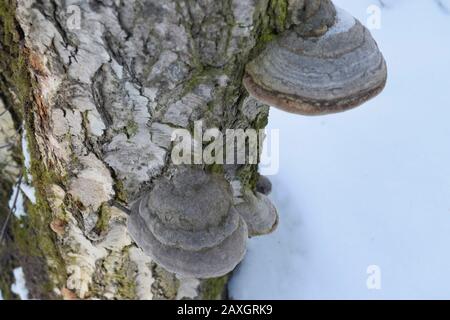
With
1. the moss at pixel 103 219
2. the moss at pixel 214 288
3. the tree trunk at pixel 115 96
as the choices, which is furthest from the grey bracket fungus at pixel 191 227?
the moss at pixel 214 288

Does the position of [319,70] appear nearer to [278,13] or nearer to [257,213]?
[278,13]

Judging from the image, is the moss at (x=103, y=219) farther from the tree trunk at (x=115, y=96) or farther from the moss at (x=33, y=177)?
the moss at (x=33, y=177)

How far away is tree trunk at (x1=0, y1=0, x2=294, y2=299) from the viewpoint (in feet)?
4.25

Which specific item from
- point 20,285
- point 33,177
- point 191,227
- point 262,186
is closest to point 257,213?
point 262,186

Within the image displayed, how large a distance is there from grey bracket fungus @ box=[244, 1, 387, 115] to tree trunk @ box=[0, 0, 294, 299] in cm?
9

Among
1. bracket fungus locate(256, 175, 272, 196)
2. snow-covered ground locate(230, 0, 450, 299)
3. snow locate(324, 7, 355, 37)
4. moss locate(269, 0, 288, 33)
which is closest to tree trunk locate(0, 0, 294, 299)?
moss locate(269, 0, 288, 33)

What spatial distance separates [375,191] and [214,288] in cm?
103

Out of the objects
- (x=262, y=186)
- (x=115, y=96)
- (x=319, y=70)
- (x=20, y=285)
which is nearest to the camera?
(x=319, y=70)

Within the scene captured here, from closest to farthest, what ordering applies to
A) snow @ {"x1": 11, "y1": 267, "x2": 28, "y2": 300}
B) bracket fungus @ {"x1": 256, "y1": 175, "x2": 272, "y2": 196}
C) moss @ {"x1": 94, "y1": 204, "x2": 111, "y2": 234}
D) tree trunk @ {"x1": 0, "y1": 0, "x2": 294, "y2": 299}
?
1. tree trunk @ {"x1": 0, "y1": 0, "x2": 294, "y2": 299}
2. moss @ {"x1": 94, "y1": 204, "x2": 111, "y2": 234}
3. bracket fungus @ {"x1": 256, "y1": 175, "x2": 272, "y2": 196}
4. snow @ {"x1": 11, "y1": 267, "x2": 28, "y2": 300}

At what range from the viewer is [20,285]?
9.14 feet

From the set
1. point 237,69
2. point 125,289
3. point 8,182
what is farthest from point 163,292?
point 237,69

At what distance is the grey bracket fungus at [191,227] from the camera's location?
146 cm

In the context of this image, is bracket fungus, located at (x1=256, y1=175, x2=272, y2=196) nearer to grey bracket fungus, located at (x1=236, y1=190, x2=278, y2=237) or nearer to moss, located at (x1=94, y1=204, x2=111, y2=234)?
grey bracket fungus, located at (x1=236, y1=190, x2=278, y2=237)

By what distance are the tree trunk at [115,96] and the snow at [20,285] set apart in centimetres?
79
